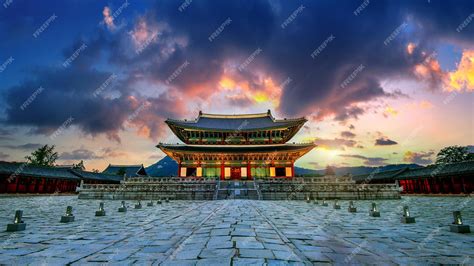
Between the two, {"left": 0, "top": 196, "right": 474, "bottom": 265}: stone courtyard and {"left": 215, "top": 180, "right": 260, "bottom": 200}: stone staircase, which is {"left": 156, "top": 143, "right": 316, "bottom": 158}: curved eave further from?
{"left": 0, "top": 196, "right": 474, "bottom": 265}: stone courtyard

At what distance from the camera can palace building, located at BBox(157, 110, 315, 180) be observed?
29.3 meters

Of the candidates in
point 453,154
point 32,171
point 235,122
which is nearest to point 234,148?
point 235,122

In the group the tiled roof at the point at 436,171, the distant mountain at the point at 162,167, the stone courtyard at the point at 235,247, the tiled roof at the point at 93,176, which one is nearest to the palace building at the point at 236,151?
the tiled roof at the point at 436,171

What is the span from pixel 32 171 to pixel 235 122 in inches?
1052

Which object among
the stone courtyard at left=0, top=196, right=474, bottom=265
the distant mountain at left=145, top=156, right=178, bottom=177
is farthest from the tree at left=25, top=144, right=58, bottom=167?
the distant mountain at left=145, top=156, right=178, bottom=177

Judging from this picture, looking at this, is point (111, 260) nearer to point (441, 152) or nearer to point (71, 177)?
point (71, 177)

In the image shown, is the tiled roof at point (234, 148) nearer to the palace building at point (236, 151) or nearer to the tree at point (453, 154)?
the palace building at point (236, 151)

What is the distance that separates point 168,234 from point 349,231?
428 cm

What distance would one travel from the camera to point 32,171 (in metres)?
27.2

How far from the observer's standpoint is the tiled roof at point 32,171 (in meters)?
24.8

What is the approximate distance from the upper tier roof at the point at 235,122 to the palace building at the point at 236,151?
134mm

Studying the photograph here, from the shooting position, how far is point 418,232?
5.75m

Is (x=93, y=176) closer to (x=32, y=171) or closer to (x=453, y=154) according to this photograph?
(x=32, y=171)

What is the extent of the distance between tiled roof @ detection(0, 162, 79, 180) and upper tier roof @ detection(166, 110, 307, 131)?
15801 mm
